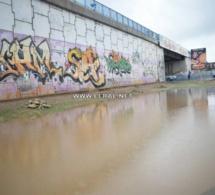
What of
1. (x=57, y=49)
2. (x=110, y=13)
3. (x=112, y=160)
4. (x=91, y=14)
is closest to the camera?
(x=112, y=160)

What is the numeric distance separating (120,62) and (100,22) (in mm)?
5337

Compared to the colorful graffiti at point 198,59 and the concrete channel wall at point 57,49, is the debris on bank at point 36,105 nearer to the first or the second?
the concrete channel wall at point 57,49

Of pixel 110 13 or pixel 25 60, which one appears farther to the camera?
pixel 110 13

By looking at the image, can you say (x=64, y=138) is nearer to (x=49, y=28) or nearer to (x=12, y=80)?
(x=12, y=80)

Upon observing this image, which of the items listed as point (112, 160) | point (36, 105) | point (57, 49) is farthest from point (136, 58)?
point (112, 160)

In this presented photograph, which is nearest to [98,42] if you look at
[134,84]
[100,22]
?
[100,22]

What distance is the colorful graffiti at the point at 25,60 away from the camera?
44.8 feet

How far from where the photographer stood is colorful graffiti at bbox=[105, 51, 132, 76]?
25.1 m

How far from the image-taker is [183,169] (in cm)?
400

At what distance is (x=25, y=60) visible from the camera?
15008 mm

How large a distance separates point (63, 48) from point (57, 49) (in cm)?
73

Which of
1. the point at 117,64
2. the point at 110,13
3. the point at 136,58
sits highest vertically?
the point at 110,13

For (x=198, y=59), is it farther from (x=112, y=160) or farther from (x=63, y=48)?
(x=112, y=160)

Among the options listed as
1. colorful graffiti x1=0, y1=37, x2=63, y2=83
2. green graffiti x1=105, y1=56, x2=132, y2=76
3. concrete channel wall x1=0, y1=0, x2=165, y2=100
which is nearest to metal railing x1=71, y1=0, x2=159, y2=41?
concrete channel wall x1=0, y1=0, x2=165, y2=100
